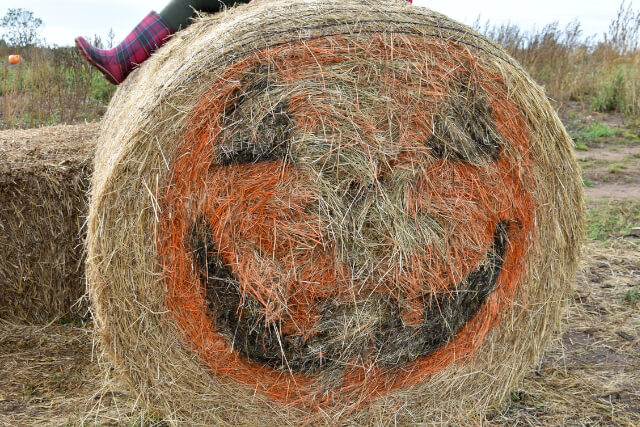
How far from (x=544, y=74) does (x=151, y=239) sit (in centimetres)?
948

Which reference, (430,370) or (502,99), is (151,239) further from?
(502,99)

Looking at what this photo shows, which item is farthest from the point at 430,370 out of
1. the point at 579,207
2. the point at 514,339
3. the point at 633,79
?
the point at 633,79

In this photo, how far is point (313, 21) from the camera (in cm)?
207

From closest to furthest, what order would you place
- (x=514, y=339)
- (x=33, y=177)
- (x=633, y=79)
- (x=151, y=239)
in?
(x=151, y=239), (x=514, y=339), (x=33, y=177), (x=633, y=79)

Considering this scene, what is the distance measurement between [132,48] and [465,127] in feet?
6.56

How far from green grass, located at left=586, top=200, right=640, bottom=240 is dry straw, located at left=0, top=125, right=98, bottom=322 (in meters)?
3.76

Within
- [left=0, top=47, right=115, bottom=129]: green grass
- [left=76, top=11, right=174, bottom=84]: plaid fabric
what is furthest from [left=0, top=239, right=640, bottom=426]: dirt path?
[left=0, top=47, right=115, bottom=129]: green grass

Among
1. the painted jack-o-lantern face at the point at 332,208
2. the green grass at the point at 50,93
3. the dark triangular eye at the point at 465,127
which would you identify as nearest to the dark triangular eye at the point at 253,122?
the painted jack-o-lantern face at the point at 332,208

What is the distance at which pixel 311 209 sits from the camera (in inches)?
81.5

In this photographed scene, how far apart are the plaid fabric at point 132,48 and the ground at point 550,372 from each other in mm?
1475

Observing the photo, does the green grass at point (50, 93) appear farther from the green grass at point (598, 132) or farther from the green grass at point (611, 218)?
the green grass at point (598, 132)

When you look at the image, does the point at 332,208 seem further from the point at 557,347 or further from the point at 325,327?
the point at 557,347

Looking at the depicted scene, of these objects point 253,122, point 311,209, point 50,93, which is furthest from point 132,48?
point 50,93

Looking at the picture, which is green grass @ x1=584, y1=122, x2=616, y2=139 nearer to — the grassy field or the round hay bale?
the grassy field
